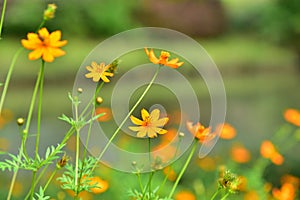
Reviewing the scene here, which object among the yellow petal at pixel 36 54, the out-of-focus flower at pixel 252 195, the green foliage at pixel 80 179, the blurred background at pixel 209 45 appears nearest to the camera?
the yellow petal at pixel 36 54

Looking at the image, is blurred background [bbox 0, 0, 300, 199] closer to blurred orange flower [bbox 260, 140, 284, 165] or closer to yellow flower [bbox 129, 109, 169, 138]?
blurred orange flower [bbox 260, 140, 284, 165]

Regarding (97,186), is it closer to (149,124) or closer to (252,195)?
(149,124)

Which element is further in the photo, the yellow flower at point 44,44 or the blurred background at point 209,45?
the blurred background at point 209,45

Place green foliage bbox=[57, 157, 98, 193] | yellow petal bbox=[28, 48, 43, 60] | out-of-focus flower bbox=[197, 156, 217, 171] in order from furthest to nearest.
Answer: out-of-focus flower bbox=[197, 156, 217, 171] → green foliage bbox=[57, 157, 98, 193] → yellow petal bbox=[28, 48, 43, 60]

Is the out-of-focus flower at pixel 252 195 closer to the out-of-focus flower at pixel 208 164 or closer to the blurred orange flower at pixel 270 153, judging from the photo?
the blurred orange flower at pixel 270 153

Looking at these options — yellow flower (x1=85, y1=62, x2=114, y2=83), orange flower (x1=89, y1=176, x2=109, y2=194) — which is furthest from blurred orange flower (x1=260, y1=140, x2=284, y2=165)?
yellow flower (x1=85, y1=62, x2=114, y2=83)

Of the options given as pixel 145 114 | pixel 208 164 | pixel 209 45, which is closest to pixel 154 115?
pixel 145 114

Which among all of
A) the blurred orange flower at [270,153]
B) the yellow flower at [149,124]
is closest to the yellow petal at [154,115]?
the yellow flower at [149,124]

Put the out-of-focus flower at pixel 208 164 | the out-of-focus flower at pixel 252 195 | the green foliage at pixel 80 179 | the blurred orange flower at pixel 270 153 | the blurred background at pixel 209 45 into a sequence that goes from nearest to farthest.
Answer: the green foliage at pixel 80 179 < the blurred orange flower at pixel 270 153 < the out-of-focus flower at pixel 252 195 < the out-of-focus flower at pixel 208 164 < the blurred background at pixel 209 45
